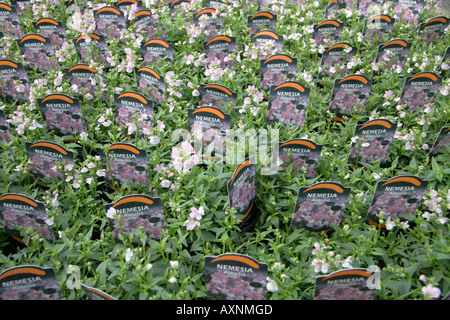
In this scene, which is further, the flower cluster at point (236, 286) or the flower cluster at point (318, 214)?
the flower cluster at point (318, 214)

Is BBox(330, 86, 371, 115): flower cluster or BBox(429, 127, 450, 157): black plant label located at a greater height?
BBox(330, 86, 371, 115): flower cluster

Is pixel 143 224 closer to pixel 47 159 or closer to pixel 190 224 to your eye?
pixel 190 224

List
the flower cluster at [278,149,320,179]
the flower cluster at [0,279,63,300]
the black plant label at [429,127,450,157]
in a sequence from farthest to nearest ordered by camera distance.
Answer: the black plant label at [429,127,450,157] < the flower cluster at [278,149,320,179] < the flower cluster at [0,279,63,300]

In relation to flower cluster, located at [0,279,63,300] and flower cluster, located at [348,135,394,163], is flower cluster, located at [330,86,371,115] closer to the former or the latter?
flower cluster, located at [348,135,394,163]

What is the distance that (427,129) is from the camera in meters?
3.85

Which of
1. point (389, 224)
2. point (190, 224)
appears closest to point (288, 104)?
point (389, 224)

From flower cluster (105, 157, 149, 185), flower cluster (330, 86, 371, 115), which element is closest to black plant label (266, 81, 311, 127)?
flower cluster (330, 86, 371, 115)

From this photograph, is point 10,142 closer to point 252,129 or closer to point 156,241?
point 156,241

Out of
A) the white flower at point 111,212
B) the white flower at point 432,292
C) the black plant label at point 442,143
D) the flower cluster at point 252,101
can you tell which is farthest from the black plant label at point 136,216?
the black plant label at point 442,143

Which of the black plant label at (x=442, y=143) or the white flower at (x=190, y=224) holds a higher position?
the black plant label at (x=442, y=143)

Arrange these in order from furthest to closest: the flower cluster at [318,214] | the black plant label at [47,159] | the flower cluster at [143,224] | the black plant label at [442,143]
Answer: the black plant label at [442,143] → the black plant label at [47,159] → the flower cluster at [318,214] → the flower cluster at [143,224]

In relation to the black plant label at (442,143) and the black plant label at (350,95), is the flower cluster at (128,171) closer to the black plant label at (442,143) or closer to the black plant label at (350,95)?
the black plant label at (350,95)

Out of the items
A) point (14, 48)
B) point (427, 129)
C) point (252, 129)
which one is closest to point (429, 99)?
point (427, 129)
